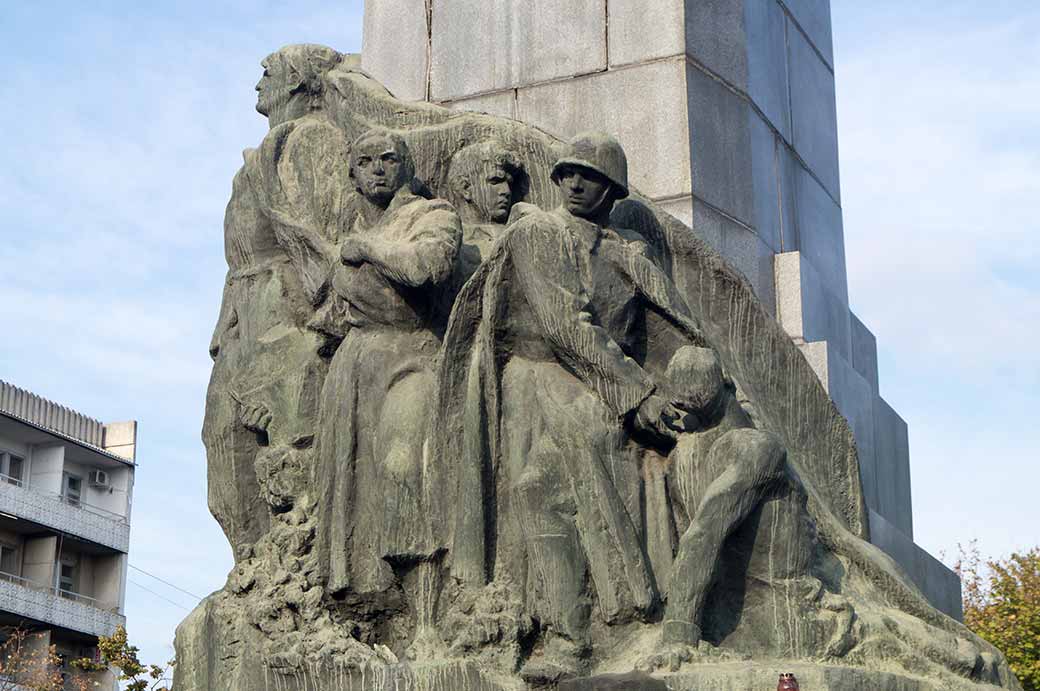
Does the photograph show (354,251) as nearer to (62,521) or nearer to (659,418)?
(659,418)

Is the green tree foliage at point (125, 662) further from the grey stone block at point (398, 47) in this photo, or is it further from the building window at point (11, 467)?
the building window at point (11, 467)

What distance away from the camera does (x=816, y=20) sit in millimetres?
15078

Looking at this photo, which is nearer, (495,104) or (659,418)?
(659,418)

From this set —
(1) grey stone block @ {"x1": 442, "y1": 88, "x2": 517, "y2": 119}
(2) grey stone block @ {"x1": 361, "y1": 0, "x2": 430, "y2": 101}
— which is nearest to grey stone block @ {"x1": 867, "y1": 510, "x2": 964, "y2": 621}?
(1) grey stone block @ {"x1": 442, "y1": 88, "x2": 517, "y2": 119}

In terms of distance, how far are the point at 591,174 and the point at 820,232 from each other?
12.9 feet

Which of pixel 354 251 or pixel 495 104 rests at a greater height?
pixel 495 104

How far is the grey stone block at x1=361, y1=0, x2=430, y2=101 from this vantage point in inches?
542

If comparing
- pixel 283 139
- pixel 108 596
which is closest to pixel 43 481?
pixel 108 596

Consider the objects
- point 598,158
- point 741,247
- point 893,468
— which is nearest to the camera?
point 598,158

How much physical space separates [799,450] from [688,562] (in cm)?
201

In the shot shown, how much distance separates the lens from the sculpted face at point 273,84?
513 inches

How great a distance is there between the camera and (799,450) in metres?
11.6

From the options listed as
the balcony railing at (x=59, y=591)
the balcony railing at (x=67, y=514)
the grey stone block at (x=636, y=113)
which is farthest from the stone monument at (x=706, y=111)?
the balcony railing at (x=67, y=514)

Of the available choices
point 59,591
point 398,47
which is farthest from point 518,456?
point 59,591
